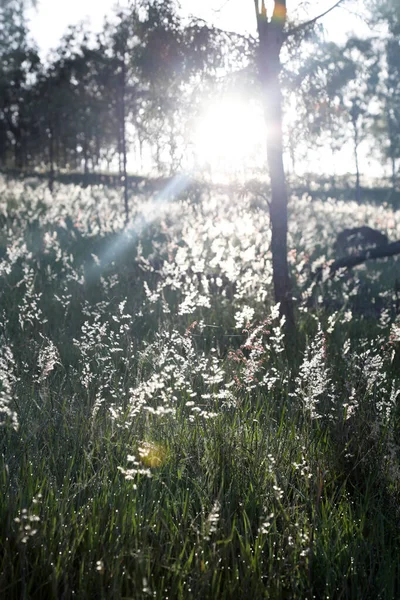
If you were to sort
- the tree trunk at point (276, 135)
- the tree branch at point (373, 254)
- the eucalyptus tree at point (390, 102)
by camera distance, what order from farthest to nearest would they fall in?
the eucalyptus tree at point (390, 102)
the tree branch at point (373, 254)
the tree trunk at point (276, 135)

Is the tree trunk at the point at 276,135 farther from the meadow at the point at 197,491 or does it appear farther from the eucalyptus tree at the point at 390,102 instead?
the eucalyptus tree at the point at 390,102

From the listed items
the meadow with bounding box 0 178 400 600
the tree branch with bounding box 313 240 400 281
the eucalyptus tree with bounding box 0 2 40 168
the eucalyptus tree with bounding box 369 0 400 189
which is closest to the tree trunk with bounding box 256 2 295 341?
the meadow with bounding box 0 178 400 600

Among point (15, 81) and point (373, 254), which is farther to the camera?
point (15, 81)

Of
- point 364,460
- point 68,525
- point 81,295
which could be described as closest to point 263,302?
point 81,295

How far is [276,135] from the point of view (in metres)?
6.13

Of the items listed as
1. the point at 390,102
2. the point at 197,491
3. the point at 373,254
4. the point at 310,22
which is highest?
the point at 390,102

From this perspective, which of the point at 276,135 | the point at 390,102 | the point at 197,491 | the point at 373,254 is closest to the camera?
the point at 197,491

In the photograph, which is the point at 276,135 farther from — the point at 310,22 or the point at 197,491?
the point at 197,491

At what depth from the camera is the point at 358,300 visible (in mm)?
8656

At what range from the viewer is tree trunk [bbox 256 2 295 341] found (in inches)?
236

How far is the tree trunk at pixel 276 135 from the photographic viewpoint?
6.00m

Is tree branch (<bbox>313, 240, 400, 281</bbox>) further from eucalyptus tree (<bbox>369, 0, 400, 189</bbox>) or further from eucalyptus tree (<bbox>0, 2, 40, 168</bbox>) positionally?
eucalyptus tree (<bbox>369, 0, 400, 189</bbox>)

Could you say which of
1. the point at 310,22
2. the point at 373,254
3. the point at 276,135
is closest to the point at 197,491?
the point at 276,135

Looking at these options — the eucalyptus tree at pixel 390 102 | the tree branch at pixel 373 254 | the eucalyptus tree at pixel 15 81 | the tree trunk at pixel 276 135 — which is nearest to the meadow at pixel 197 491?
the tree trunk at pixel 276 135
